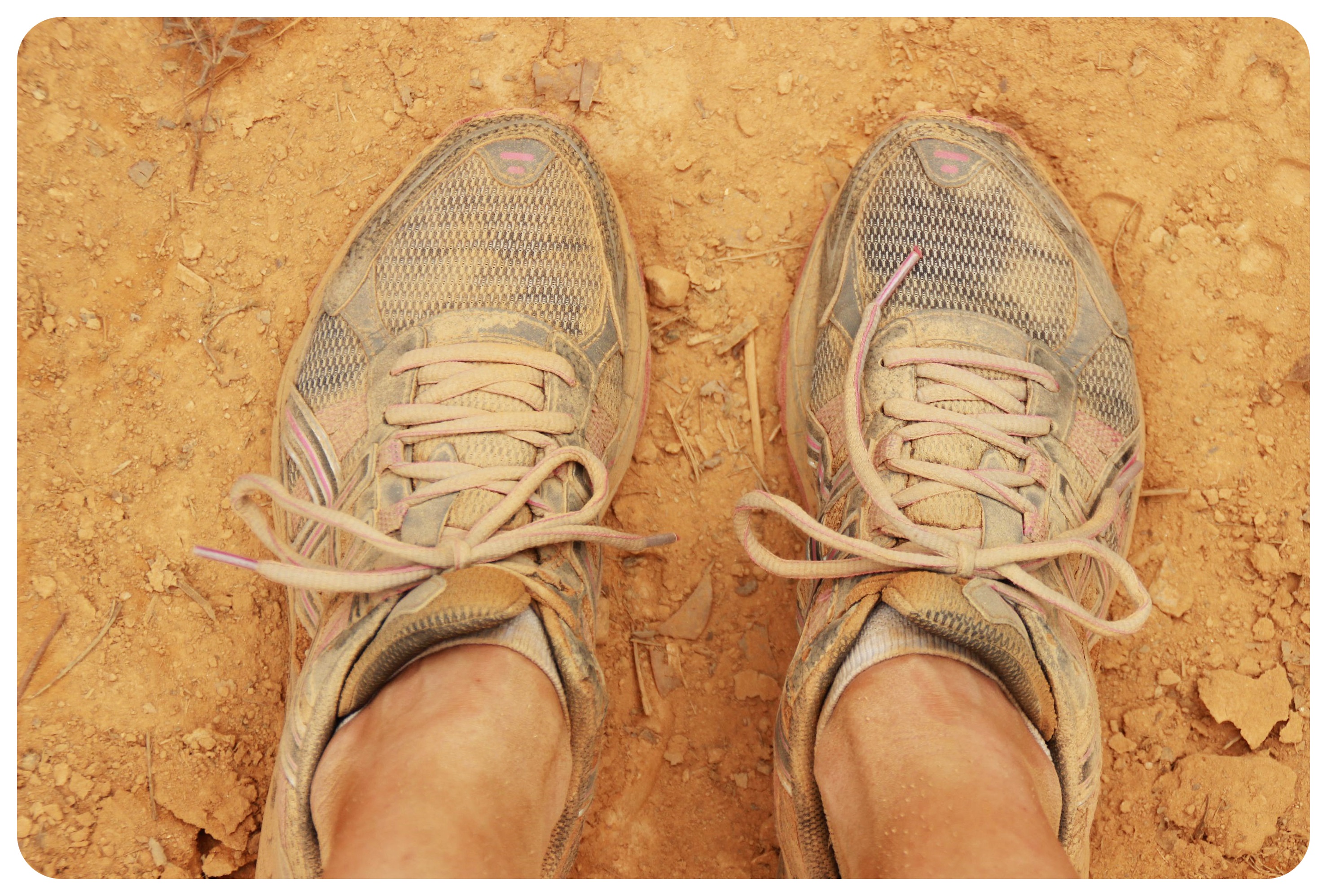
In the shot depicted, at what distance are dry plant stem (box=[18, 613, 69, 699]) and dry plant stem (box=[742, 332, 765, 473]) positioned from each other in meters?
1.59

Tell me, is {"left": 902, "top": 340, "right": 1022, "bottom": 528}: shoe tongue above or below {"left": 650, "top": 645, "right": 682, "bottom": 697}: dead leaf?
above

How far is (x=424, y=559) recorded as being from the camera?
146cm

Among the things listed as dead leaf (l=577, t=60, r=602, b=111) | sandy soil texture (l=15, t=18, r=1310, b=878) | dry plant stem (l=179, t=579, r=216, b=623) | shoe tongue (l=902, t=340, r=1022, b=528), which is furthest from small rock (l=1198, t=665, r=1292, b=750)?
dry plant stem (l=179, t=579, r=216, b=623)

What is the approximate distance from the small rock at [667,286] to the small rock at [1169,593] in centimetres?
125

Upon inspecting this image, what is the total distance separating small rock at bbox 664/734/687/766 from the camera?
6.33ft

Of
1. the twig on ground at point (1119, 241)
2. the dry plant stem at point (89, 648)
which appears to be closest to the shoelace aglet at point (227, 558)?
the dry plant stem at point (89, 648)

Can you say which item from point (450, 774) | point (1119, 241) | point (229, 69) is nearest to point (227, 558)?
point (450, 774)

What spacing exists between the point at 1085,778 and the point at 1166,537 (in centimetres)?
75

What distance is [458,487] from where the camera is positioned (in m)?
1.66

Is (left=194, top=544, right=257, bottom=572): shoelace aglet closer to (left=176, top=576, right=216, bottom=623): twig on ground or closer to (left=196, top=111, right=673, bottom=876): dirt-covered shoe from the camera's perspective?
(left=196, top=111, right=673, bottom=876): dirt-covered shoe

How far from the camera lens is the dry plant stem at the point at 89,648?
6.26 feet

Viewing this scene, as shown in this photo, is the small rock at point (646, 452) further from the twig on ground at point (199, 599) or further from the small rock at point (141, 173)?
the small rock at point (141, 173)

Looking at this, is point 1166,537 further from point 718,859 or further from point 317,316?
point 317,316

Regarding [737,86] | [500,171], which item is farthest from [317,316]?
[737,86]
